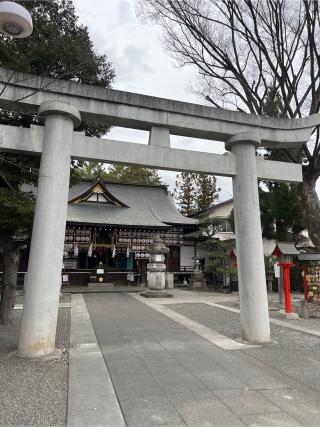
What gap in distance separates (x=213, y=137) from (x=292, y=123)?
1975mm

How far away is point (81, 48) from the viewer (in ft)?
32.4

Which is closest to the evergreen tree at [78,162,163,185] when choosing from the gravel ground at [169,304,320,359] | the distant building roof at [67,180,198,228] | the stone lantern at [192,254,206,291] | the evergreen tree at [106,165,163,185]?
the evergreen tree at [106,165,163,185]

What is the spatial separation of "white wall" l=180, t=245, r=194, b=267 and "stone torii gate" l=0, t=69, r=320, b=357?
57.7ft

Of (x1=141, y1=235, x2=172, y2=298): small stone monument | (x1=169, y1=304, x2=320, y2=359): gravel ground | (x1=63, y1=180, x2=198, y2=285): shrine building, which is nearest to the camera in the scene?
(x1=169, y1=304, x2=320, y2=359): gravel ground

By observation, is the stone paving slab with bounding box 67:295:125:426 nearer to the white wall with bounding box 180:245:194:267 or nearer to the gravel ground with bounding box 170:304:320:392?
the gravel ground with bounding box 170:304:320:392

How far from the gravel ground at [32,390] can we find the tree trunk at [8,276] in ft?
7.71

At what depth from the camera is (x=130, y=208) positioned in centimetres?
2472

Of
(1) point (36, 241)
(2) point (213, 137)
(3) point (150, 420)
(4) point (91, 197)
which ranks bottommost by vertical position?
(3) point (150, 420)

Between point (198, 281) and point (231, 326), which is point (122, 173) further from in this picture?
point (231, 326)

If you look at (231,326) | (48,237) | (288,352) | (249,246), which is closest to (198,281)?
(231,326)

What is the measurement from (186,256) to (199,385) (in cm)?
2102

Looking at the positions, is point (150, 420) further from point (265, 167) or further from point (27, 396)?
point (265, 167)

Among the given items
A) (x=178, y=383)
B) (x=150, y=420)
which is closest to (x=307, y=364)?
(x=178, y=383)

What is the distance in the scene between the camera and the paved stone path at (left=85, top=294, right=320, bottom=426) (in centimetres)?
375
